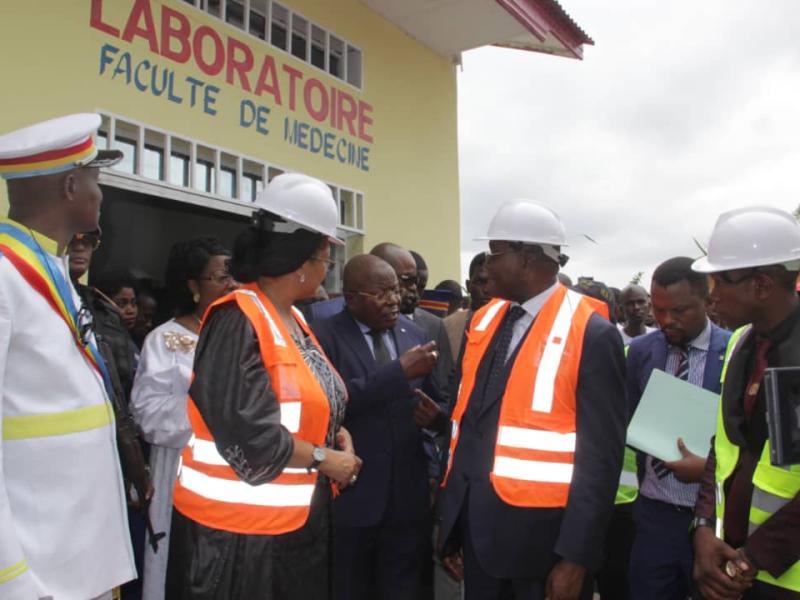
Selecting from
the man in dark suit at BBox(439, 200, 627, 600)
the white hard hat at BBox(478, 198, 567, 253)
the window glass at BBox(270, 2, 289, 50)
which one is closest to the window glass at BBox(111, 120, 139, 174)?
the window glass at BBox(270, 2, 289, 50)

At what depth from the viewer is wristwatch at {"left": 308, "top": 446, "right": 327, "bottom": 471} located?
2.21 metres

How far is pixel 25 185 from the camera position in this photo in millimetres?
2061

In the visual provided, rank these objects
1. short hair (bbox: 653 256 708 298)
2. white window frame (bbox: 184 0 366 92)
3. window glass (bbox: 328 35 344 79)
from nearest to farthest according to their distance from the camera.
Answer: short hair (bbox: 653 256 708 298) < white window frame (bbox: 184 0 366 92) < window glass (bbox: 328 35 344 79)

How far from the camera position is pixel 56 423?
189 cm

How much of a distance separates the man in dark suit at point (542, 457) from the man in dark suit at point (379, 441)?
57 cm

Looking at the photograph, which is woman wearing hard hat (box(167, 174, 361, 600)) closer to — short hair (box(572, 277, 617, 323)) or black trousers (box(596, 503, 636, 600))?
black trousers (box(596, 503, 636, 600))

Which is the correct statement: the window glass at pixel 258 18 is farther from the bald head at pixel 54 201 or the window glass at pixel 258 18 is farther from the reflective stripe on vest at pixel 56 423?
the reflective stripe on vest at pixel 56 423

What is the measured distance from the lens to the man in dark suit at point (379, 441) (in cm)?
324

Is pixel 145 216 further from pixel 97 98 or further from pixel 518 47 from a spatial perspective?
pixel 518 47

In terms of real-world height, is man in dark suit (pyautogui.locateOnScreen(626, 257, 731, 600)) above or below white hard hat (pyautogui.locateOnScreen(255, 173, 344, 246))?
below

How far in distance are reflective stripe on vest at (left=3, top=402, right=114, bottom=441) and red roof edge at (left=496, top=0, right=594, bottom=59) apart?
7831mm

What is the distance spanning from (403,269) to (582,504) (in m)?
2.53

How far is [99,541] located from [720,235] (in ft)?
7.38

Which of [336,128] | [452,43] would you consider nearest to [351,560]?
[336,128]
